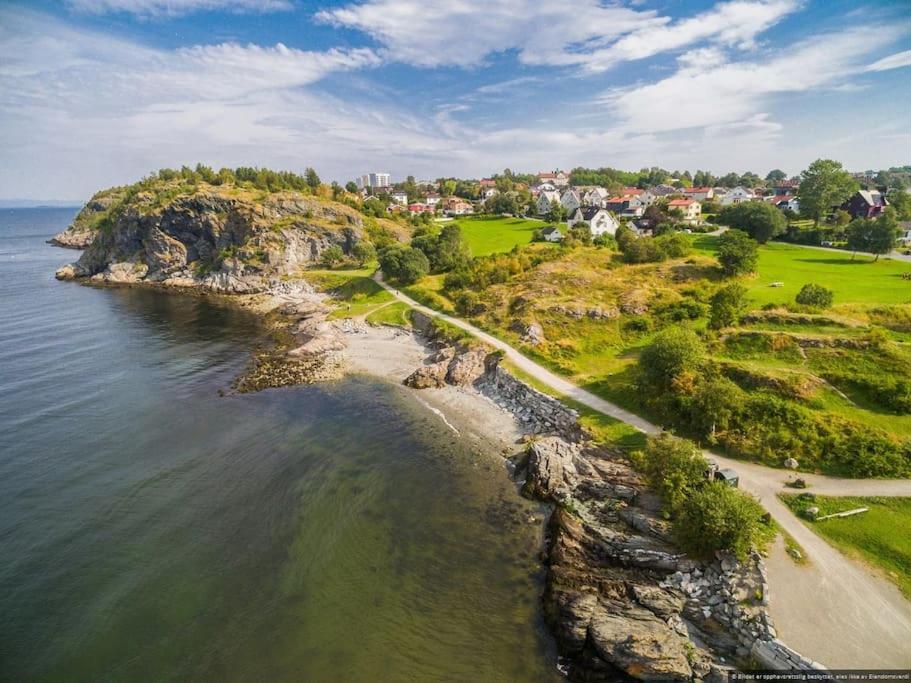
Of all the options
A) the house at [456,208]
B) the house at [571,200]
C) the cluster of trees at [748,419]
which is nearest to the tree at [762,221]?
the cluster of trees at [748,419]

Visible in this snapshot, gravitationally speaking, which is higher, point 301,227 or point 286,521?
point 301,227

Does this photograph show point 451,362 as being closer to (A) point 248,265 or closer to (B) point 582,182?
(A) point 248,265

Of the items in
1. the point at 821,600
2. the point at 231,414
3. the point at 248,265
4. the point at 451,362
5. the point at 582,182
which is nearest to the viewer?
the point at 821,600

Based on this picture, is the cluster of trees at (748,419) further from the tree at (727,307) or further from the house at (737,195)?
the house at (737,195)

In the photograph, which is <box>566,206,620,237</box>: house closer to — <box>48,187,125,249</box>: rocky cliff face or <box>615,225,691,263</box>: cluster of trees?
<box>615,225,691,263</box>: cluster of trees

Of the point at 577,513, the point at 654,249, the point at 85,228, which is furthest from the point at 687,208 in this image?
the point at 85,228

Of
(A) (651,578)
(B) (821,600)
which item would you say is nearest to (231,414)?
(A) (651,578)
